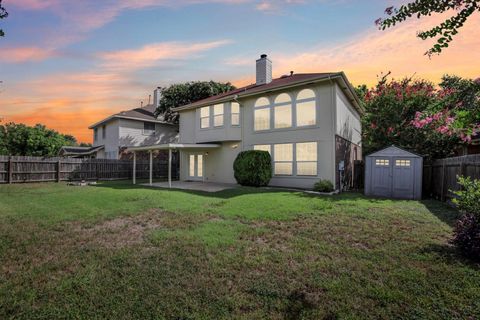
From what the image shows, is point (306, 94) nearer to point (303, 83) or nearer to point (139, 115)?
point (303, 83)

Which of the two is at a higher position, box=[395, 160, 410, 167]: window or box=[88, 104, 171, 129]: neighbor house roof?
box=[88, 104, 171, 129]: neighbor house roof

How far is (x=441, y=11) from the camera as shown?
6.31 ft

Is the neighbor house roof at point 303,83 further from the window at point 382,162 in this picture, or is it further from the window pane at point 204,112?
the window at point 382,162

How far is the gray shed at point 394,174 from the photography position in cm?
1148

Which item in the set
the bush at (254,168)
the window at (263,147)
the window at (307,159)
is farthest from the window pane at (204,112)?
the window at (307,159)

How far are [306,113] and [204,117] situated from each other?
24.1 feet

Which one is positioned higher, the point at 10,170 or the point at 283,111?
the point at 283,111

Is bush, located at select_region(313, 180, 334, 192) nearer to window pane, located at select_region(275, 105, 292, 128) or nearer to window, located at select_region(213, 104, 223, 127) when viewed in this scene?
window pane, located at select_region(275, 105, 292, 128)

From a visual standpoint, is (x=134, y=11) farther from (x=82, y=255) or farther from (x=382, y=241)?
(x=382, y=241)

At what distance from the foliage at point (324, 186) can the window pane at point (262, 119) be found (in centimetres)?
454

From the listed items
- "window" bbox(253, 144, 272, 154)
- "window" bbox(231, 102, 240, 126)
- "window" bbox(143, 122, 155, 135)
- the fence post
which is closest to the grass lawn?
"window" bbox(253, 144, 272, 154)

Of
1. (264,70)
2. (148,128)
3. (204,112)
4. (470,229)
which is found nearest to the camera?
(470,229)

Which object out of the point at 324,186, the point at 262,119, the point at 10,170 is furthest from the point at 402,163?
the point at 10,170

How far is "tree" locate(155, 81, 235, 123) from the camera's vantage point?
28.8 metres
